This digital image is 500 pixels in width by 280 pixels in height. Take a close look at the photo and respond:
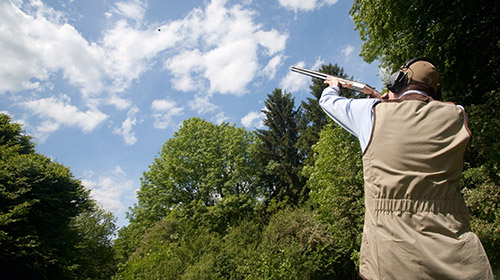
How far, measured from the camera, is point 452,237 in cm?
135

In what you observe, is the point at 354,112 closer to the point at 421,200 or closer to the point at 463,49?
the point at 421,200

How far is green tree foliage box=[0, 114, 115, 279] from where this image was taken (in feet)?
47.6

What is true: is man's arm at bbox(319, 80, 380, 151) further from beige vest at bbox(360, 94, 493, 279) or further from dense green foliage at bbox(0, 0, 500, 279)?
dense green foliage at bbox(0, 0, 500, 279)

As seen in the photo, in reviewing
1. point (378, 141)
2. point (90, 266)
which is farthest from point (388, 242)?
point (90, 266)

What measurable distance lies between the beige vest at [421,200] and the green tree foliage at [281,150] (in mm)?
22315

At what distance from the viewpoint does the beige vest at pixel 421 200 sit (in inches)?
52.3

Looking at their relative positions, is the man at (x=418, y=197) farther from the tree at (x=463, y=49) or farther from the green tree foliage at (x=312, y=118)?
the green tree foliage at (x=312, y=118)

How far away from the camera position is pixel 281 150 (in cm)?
2741

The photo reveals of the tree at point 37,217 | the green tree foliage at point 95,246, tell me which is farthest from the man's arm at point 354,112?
the green tree foliage at point 95,246

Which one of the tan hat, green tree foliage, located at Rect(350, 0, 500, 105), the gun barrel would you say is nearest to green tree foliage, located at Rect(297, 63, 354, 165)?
green tree foliage, located at Rect(350, 0, 500, 105)

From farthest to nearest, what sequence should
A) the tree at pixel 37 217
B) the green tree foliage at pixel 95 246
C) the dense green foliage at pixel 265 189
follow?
the green tree foliage at pixel 95 246 → the tree at pixel 37 217 → the dense green foliage at pixel 265 189

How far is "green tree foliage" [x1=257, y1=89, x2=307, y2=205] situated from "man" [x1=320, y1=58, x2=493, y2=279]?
22289 mm

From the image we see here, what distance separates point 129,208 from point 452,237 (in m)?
29.5

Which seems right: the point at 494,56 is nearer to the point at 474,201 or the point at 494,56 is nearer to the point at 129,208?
the point at 474,201
